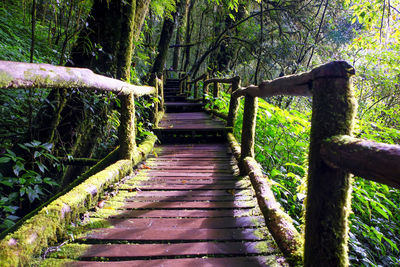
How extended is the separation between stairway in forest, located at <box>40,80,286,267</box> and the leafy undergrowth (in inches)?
16.8

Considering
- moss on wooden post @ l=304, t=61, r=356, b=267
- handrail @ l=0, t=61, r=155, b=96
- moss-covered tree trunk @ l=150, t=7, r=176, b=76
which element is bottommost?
moss on wooden post @ l=304, t=61, r=356, b=267

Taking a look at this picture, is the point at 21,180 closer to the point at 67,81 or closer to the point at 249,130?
the point at 67,81

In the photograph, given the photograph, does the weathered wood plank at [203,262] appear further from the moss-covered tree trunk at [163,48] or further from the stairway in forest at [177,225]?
the moss-covered tree trunk at [163,48]

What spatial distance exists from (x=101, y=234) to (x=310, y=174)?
4.67 ft

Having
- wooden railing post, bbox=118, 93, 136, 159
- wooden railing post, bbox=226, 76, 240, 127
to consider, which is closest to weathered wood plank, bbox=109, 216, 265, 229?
wooden railing post, bbox=118, 93, 136, 159

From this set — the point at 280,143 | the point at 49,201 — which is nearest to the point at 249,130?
→ the point at 49,201

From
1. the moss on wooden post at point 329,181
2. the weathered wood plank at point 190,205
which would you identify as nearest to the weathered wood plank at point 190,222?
the weathered wood plank at point 190,205

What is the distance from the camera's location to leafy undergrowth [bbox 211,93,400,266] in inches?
108

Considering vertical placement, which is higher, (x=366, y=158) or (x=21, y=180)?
(x=366, y=158)

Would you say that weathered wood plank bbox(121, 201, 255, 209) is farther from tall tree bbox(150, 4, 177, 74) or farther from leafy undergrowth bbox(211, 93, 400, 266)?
tall tree bbox(150, 4, 177, 74)

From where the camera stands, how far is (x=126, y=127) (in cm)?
297

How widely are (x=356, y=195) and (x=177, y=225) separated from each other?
2041 millimetres

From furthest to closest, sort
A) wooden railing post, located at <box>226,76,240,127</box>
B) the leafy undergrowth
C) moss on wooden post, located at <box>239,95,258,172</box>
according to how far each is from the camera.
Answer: wooden railing post, located at <box>226,76,240,127</box>, moss on wooden post, located at <box>239,95,258,172</box>, the leafy undergrowth

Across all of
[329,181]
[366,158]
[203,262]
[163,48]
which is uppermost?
[163,48]
